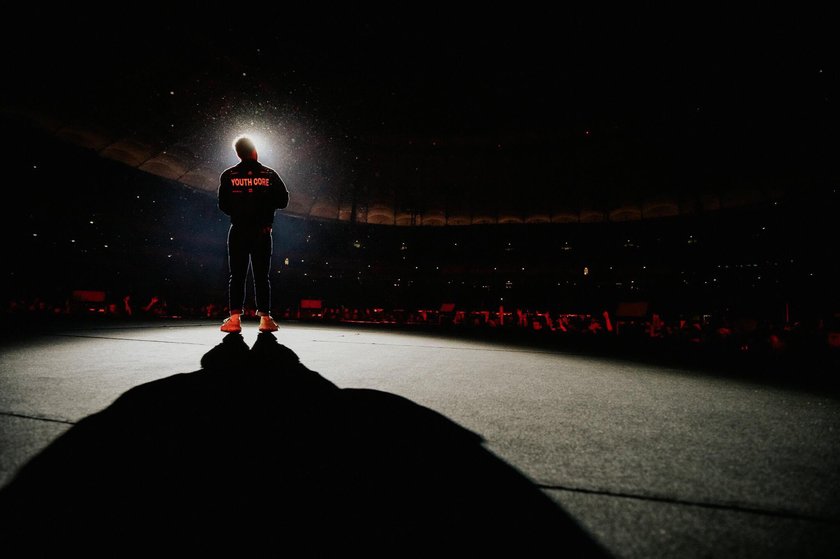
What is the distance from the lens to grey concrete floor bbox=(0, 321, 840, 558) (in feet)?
1.83

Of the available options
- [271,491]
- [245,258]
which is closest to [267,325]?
[245,258]

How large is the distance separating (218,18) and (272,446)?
731cm

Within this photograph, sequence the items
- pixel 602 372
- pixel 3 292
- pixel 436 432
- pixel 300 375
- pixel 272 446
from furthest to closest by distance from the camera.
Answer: pixel 3 292 → pixel 602 372 → pixel 300 375 → pixel 436 432 → pixel 272 446

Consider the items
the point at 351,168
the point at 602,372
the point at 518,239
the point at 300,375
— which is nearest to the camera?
→ the point at 300,375

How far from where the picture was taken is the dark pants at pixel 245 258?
2811 mm

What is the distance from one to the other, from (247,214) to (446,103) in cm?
797

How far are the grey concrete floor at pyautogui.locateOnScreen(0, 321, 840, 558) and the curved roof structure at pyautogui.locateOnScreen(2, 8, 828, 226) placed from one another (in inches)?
250

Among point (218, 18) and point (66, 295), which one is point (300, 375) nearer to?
point (218, 18)

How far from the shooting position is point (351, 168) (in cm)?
1195

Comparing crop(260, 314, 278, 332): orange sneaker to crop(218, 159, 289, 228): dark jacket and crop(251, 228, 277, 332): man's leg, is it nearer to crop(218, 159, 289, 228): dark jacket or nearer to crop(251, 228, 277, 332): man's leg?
crop(251, 228, 277, 332): man's leg

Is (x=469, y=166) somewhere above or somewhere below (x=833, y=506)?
above

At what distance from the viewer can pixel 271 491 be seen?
24.8 inches

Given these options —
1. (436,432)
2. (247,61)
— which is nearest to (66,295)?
(247,61)

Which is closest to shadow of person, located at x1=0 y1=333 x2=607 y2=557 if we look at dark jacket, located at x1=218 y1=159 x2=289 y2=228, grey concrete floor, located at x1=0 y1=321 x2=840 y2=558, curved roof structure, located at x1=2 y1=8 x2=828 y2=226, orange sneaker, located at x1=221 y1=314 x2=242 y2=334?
grey concrete floor, located at x1=0 y1=321 x2=840 y2=558
